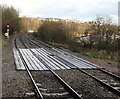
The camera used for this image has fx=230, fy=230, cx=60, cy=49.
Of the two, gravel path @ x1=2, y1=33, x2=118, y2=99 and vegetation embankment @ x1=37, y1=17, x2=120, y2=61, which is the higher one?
vegetation embankment @ x1=37, y1=17, x2=120, y2=61

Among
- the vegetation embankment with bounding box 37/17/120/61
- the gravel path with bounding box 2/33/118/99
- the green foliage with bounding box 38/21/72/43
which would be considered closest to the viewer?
the gravel path with bounding box 2/33/118/99

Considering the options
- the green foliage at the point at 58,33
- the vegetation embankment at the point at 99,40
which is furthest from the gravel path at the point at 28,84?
the green foliage at the point at 58,33

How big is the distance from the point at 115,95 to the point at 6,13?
5128 centimetres

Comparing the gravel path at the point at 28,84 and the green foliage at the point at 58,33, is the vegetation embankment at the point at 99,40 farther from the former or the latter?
the gravel path at the point at 28,84

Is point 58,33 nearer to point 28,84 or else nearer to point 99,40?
point 99,40

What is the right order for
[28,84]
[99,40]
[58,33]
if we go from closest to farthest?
1. [28,84]
2. [99,40]
3. [58,33]

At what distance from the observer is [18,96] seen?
280 inches

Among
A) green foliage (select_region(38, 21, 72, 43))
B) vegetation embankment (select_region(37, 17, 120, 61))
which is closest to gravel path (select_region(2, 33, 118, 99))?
vegetation embankment (select_region(37, 17, 120, 61))

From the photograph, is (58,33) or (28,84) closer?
(28,84)

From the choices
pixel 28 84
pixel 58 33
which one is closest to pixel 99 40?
pixel 58 33

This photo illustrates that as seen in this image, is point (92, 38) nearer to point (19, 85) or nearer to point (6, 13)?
point (19, 85)

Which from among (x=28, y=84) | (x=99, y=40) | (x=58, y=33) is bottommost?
(x=28, y=84)

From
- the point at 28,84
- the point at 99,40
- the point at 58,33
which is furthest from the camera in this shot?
the point at 58,33

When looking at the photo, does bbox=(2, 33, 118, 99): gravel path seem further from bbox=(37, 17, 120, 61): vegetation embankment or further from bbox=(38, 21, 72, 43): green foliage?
bbox=(38, 21, 72, 43): green foliage
